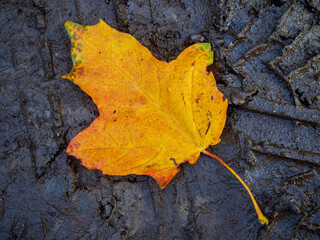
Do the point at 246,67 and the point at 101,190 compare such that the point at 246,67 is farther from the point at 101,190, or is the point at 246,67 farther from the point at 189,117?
the point at 101,190

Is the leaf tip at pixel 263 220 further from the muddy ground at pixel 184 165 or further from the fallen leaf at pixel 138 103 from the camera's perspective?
the fallen leaf at pixel 138 103

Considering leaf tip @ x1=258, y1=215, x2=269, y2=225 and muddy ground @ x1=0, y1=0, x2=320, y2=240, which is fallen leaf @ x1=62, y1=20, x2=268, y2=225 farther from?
leaf tip @ x1=258, y1=215, x2=269, y2=225

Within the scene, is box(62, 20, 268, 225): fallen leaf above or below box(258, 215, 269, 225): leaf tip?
above

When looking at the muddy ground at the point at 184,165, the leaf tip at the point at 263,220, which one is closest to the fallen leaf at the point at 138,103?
the muddy ground at the point at 184,165

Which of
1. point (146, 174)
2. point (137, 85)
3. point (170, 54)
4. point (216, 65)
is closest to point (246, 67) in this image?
point (216, 65)

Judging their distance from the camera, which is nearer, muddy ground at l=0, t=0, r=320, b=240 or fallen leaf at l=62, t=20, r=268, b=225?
fallen leaf at l=62, t=20, r=268, b=225

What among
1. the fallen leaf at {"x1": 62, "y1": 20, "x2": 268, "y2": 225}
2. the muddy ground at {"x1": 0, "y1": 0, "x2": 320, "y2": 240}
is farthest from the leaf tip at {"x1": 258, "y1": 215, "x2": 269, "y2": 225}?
the fallen leaf at {"x1": 62, "y1": 20, "x2": 268, "y2": 225}
